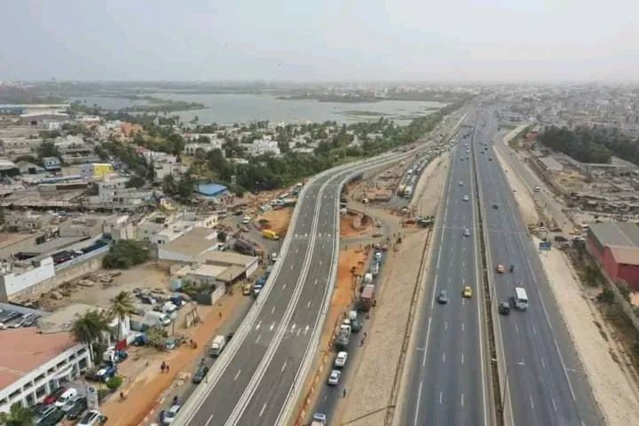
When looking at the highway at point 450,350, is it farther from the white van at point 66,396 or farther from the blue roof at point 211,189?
the blue roof at point 211,189

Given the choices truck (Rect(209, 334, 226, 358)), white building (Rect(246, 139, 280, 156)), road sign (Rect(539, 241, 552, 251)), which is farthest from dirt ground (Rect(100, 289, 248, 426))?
white building (Rect(246, 139, 280, 156))

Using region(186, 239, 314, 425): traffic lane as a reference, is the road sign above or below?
above

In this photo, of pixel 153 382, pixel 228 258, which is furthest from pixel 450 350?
pixel 228 258

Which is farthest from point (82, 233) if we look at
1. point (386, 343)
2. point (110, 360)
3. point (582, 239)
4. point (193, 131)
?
point (193, 131)

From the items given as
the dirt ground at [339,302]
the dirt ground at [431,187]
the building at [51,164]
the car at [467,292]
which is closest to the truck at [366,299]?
the dirt ground at [339,302]

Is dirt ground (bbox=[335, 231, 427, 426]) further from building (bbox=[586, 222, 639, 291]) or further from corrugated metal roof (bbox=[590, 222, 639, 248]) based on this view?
corrugated metal roof (bbox=[590, 222, 639, 248])

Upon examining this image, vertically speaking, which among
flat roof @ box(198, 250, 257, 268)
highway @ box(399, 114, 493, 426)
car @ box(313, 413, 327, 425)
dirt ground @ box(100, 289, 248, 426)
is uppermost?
flat roof @ box(198, 250, 257, 268)

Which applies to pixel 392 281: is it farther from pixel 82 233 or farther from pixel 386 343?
pixel 82 233
